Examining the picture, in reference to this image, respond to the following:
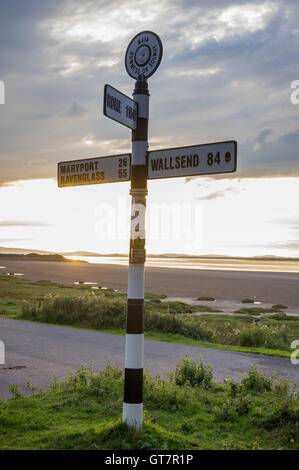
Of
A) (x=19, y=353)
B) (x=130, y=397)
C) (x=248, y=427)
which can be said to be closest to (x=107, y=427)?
(x=130, y=397)

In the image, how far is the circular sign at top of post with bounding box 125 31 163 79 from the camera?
5.98m

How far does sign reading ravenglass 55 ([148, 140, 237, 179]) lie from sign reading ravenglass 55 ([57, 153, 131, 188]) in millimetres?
369

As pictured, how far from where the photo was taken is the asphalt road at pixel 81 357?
31.8 feet

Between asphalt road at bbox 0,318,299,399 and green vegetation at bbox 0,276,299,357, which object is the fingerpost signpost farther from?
green vegetation at bbox 0,276,299,357

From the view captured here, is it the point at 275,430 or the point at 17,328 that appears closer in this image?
the point at 275,430

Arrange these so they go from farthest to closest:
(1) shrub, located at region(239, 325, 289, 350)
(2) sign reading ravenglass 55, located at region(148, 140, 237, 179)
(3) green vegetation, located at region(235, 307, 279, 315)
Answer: (3) green vegetation, located at region(235, 307, 279, 315) < (1) shrub, located at region(239, 325, 289, 350) < (2) sign reading ravenglass 55, located at region(148, 140, 237, 179)

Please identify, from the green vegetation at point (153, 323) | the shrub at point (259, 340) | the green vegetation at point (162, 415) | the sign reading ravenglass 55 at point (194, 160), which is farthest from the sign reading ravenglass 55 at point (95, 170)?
the shrub at point (259, 340)

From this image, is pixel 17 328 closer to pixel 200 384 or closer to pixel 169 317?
pixel 169 317

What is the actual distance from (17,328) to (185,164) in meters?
11.7

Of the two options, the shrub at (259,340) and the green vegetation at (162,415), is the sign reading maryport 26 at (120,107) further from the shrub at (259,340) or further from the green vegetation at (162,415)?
the shrub at (259,340)

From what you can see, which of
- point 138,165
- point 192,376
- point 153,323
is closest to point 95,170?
point 138,165

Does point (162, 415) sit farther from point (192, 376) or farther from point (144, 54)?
point (144, 54)

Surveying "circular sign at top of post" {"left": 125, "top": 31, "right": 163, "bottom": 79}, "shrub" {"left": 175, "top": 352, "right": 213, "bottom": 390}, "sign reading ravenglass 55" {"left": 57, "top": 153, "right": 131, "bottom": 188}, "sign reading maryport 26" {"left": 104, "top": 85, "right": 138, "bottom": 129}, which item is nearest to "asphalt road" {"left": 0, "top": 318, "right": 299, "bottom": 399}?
"shrub" {"left": 175, "top": 352, "right": 213, "bottom": 390}

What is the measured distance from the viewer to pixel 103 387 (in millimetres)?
7957
